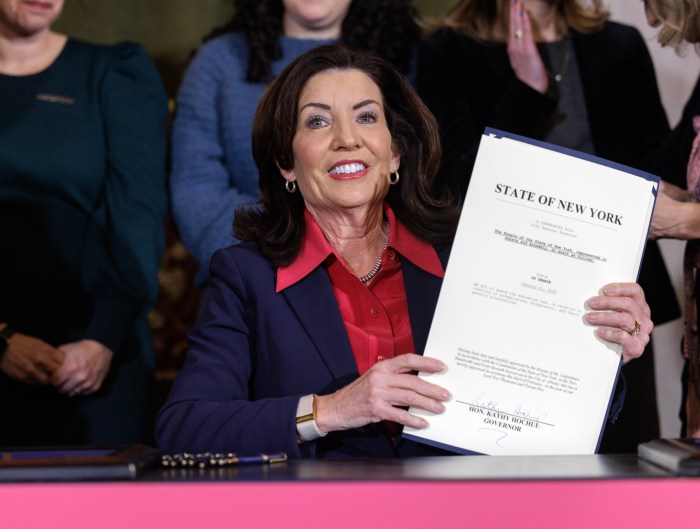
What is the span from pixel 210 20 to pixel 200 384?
Answer: 1.94 m

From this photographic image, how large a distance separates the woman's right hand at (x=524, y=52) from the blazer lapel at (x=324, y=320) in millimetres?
963

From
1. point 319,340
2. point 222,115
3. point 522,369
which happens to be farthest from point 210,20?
point 522,369

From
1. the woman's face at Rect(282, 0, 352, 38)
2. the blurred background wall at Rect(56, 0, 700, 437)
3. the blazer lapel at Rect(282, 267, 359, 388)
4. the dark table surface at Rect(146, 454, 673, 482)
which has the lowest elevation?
the dark table surface at Rect(146, 454, 673, 482)

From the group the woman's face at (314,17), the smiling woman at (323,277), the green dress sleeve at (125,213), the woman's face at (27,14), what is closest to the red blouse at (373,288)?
the smiling woman at (323,277)

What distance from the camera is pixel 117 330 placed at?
2.67 meters

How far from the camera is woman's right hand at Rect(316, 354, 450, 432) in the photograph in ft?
5.46

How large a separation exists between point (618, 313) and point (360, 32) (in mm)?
1430

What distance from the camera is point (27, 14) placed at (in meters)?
2.71

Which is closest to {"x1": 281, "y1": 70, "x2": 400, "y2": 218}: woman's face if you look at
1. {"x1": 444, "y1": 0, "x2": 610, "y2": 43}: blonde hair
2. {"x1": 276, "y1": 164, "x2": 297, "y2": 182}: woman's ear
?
{"x1": 276, "y1": 164, "x2": 297, "y2": 182}: woman's ear

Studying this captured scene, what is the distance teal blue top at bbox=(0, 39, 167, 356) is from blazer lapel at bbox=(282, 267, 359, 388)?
83 centimetres

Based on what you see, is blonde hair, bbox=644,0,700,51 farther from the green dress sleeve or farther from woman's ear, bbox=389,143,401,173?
the green dress sleeve

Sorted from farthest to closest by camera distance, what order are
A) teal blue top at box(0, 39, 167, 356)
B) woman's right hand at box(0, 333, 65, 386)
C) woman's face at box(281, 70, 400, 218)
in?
teal blue top at box(0, 39, 167, 356)
woman's right hand at box(0, 333, 65, 386)
woman's face at box(281, 70, 400, 218)

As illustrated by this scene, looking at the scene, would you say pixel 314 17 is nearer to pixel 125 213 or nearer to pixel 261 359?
pixel 125 213

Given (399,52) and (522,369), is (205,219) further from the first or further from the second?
(522,369)
